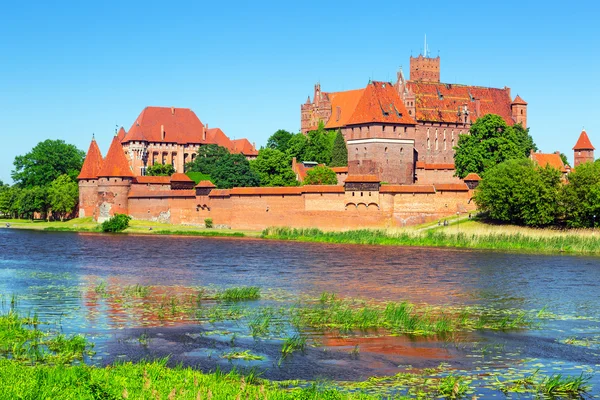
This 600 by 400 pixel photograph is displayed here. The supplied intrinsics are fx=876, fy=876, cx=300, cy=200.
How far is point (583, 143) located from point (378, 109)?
21.5m

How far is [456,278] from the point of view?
2422 centimetres

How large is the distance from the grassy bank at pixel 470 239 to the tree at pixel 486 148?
35.7ft

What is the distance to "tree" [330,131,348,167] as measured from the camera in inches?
2312

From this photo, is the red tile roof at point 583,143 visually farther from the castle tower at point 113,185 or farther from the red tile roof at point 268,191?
the castle tower at point 113,185

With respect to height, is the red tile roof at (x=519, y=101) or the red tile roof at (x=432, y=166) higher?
the red tile roof at (x=519, y=101)

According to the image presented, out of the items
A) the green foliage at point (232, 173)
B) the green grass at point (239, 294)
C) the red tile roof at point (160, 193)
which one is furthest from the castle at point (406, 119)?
the green grass at point (239, 294)

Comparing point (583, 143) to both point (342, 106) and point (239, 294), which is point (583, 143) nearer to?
point (342, 106)

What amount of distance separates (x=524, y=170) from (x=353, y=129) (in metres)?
15.3

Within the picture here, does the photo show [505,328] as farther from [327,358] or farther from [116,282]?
[116,282]

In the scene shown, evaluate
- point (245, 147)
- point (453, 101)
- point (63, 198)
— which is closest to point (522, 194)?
point (453, 101)

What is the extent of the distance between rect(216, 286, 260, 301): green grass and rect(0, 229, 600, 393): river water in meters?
0.86

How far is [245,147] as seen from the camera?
82.0 m

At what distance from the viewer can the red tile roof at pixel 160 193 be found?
5066 centimetres

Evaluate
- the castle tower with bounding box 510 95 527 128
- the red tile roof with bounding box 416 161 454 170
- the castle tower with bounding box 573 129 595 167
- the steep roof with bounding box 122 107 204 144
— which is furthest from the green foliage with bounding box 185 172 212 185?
the castle tower with bounding box 573 129 595 167
